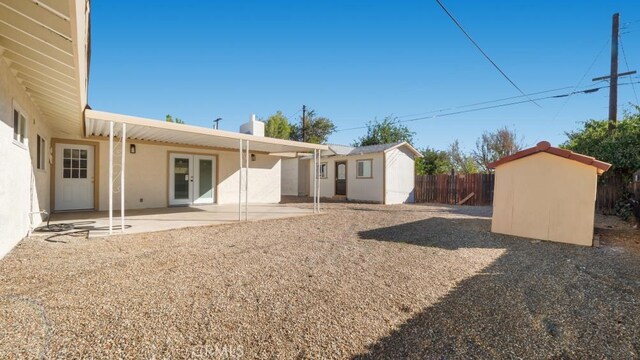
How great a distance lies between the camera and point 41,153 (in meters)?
7.09

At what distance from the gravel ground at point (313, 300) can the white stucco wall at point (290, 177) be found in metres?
13.4

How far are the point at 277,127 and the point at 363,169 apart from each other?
62.8 feet

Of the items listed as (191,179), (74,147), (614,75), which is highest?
(614,75)

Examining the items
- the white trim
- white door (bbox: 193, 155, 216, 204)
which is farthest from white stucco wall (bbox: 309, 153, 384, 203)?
the white trim

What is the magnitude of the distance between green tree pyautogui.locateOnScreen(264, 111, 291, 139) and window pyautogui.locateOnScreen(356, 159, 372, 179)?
59.1ft

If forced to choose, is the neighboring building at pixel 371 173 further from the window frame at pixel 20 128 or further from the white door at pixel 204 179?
the window frame at pixel 20 128

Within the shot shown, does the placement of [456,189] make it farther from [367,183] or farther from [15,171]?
[15,171]

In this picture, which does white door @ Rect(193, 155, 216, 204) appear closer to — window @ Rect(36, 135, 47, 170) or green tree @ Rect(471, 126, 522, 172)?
window @ Rect(36, 135, 47, 170)

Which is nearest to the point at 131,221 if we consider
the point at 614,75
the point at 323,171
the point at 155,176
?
the point at 155,176

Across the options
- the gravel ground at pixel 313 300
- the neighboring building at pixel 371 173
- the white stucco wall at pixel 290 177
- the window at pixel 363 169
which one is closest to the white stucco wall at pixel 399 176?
the neighboring building at pixel 371 173

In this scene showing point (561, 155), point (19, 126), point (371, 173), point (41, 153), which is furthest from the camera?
point (371, 173)

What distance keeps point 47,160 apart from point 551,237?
39.9 feet

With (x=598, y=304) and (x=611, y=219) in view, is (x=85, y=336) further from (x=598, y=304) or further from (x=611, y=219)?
(x=611, y=219)

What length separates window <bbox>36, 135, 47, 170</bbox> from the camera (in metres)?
6.75
